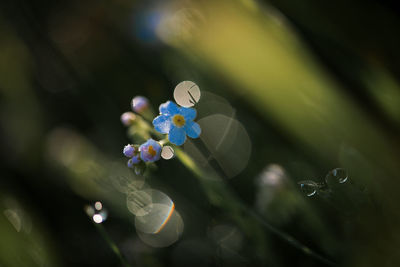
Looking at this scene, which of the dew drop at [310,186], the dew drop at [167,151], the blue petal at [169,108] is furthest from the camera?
the dew drop at [167,151]

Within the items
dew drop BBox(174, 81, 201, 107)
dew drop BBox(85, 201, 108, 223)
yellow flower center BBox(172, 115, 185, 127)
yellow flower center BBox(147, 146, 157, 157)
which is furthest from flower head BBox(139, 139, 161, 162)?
dew drop BBox(85, 201, 108, 223)

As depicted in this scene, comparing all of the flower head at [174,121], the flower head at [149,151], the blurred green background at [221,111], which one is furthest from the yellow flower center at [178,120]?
the blurred green background at [221,111]

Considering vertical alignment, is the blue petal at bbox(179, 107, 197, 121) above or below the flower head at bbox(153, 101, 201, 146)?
above

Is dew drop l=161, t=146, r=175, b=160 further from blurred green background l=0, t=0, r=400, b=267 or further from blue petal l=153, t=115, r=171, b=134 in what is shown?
blurred green background l=0, t=0, r=400, b=267

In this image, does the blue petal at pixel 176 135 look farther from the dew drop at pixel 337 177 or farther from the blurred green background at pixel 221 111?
the dew drop at pixel 337 177

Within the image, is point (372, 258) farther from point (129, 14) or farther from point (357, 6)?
point (129, 14)

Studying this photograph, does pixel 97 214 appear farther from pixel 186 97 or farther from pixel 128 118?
pixel 186 97

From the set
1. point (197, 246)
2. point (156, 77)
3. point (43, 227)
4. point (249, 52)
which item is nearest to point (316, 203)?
point (197, 246)
